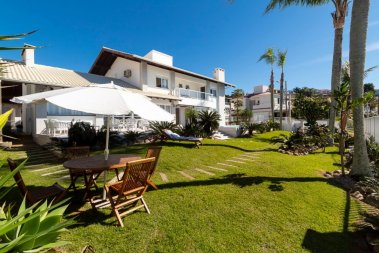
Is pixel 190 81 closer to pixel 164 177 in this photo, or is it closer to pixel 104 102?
pixel 164 177

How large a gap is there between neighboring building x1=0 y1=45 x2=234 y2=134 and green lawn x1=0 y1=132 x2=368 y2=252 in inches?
369

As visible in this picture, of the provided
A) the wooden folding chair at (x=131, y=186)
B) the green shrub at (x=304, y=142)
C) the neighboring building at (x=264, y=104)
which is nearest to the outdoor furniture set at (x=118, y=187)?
the wooden folding chair at (x=131, y=186)

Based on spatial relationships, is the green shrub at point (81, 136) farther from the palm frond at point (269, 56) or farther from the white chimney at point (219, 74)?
the palm frond at point (269, 56)

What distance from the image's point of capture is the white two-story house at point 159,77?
2219 cm

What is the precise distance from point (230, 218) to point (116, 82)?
1986 cm

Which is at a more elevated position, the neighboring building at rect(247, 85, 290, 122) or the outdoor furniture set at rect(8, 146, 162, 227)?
the neighboring building at rect(247, 85, 290, 122)

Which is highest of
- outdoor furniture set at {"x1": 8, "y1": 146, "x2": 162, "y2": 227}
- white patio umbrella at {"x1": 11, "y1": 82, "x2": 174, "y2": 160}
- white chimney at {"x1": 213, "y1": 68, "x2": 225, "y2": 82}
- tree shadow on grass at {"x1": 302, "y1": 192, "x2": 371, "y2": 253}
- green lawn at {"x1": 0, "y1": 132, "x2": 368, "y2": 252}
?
white chimney at {"x1": 213, "y1": 68, "x2": 225, "y2": 82}

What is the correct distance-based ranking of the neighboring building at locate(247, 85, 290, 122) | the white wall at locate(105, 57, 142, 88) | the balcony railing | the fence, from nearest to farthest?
the fence, the white wall at locate(105, 57, 142, 88), the balcony railing, the neighboring building at locate(247, 85, 290, 122)

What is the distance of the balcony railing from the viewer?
25844 millimetres

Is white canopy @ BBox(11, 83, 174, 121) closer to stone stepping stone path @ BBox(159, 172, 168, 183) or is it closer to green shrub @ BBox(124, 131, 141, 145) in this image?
stone stepping stone path @ BBox(159, 172, 168, 183)

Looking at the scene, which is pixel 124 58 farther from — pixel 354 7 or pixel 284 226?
pixel 284 226

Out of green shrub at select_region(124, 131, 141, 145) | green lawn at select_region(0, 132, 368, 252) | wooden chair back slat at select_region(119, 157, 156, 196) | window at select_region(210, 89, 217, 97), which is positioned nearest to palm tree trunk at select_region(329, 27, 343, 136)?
green lawn at select_region(0, 132, 368, 252)

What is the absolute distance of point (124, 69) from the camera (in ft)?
78.3

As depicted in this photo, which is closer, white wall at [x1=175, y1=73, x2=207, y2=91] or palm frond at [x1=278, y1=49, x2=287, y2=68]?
white wall at [x1=175, y1=73, x2=207, y2=91]
